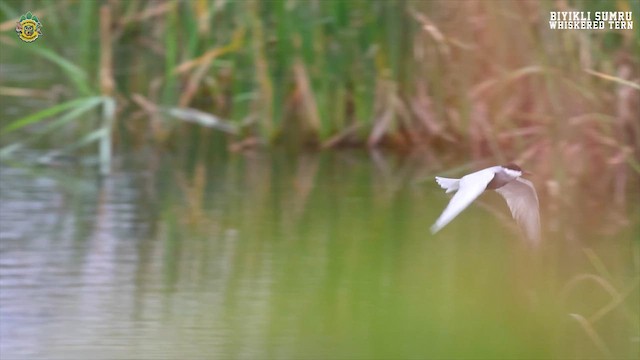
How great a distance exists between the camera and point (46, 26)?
22.5 feet

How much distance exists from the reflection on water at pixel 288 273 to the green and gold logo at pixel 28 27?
2.65 ft

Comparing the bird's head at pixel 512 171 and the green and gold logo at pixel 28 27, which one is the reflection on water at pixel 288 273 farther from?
the green and gold logo at pixel 28 27

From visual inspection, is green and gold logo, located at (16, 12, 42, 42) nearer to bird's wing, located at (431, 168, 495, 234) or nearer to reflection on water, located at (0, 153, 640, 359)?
reflection on water, located at (0, 153, 640, 359)

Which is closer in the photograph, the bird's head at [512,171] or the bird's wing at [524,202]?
the bird's head at [512,171]

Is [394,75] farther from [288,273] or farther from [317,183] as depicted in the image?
[288,273]

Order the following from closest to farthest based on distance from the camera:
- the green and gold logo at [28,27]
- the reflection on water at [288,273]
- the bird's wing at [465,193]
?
1. the bird's wing at [465,193]
2. the reflection on water at [288,273]
3. the green and gold logo at [28,27]

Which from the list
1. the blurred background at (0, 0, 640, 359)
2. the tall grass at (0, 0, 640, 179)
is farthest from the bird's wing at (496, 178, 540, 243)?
the tall grass at (0, 0, 640, 179)

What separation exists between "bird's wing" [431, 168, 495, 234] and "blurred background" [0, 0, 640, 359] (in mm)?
481

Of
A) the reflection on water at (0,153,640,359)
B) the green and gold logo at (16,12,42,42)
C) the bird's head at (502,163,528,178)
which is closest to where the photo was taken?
the bird's head at (502,163,528,178)

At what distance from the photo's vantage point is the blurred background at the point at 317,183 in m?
4.01

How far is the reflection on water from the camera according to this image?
3.88 meters

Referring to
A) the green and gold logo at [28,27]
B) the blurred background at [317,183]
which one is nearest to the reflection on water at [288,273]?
the blurred background at [317,183]

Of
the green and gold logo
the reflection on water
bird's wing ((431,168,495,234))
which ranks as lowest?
the reflection on water

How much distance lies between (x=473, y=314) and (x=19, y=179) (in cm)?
205
